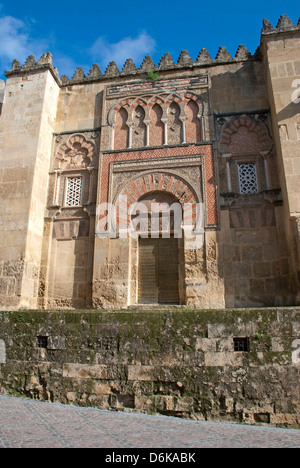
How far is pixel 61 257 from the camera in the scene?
7883 mm

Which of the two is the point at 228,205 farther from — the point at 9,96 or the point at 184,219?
the point at 9,96

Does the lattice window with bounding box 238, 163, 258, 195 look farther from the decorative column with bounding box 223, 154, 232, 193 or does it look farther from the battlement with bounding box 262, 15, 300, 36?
the battlement with bounding box 262, 15, 300, 36

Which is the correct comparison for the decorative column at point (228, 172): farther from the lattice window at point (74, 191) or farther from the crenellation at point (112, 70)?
the crenellation at point (112, 70)

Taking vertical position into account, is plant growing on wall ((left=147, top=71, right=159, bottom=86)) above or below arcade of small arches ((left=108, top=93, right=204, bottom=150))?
above

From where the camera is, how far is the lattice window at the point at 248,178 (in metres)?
7.61


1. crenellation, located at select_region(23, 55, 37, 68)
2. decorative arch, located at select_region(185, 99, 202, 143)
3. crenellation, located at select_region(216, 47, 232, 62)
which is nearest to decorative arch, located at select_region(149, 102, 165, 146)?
decorative arch, located at select_region(185, 99, 202, 143)

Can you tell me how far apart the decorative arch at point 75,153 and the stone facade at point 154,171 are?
28mm

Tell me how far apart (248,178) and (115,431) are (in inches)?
231

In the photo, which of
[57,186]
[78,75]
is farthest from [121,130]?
[78,75]

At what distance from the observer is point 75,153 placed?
8.68 metres

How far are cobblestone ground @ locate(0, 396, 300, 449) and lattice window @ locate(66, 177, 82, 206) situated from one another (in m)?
4.82

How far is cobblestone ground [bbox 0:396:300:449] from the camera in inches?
127

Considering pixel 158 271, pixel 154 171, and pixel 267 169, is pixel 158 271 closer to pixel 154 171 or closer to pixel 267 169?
pixel 154 171
